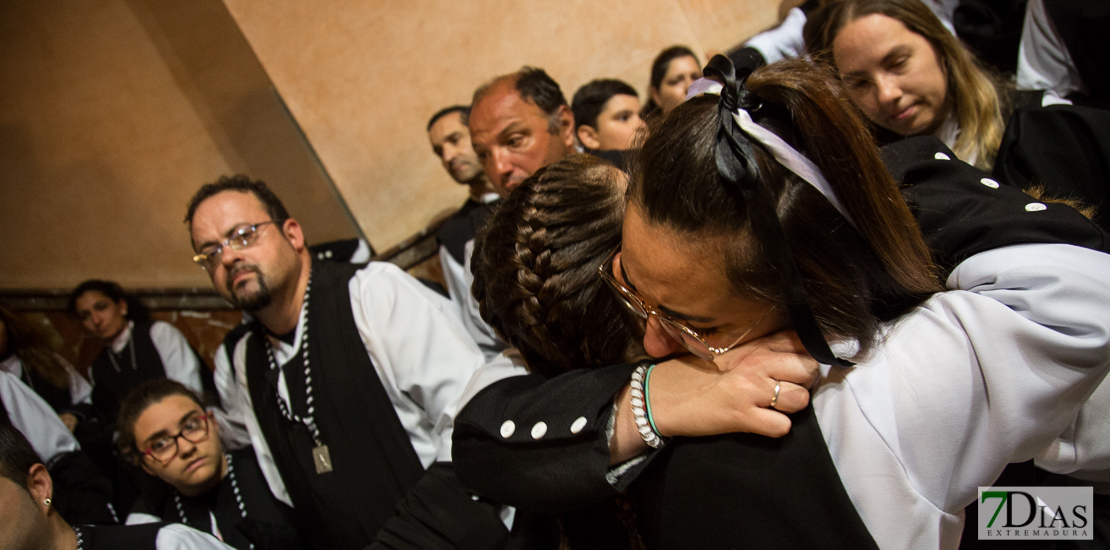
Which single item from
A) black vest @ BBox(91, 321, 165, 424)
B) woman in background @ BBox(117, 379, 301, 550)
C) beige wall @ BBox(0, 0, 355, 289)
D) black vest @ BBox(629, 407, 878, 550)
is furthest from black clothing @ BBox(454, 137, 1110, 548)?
black vest @ BBox(91, 321, 165, 424)

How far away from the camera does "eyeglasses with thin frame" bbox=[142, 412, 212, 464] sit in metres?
2.42

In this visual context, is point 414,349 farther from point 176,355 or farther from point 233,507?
point 176,355

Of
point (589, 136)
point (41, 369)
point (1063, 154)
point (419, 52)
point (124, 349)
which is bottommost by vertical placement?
point (1063, 154)

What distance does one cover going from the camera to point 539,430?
3.26ft

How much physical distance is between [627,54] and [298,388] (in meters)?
2.66

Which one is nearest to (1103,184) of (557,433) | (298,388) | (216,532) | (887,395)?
(887,395)

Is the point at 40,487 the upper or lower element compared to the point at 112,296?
lower

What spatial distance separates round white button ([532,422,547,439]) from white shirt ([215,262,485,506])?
3.39ft

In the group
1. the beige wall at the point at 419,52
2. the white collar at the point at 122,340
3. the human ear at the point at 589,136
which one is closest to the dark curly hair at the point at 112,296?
the white collar at the point at 122,340

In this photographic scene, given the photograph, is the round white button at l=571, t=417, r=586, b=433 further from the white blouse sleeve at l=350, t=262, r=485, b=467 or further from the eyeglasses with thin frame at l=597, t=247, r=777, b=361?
the white blouse sleeve at l=350, t=262, r=485, b=467

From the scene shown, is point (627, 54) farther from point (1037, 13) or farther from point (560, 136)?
point (1037, 13)

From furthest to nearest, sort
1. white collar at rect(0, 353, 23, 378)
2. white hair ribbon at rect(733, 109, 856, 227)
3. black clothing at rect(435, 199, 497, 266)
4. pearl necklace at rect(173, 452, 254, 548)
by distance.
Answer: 1. white collar at rect(0, 353, 23, 378)
2. black clothing at rect(435, 199, 497, 266)
3. pearl necklace at rect(173, 452, 254, 548)
4. white hair ribbon at rect(733, 109, 856, 227)

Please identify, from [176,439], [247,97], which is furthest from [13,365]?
[247,97]

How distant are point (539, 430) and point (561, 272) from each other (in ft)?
0.91
